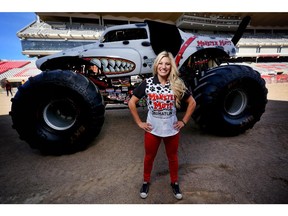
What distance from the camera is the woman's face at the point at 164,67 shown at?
1779 millimetres

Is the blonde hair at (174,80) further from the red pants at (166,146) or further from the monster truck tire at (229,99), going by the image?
the monster truck tire at (229,99)

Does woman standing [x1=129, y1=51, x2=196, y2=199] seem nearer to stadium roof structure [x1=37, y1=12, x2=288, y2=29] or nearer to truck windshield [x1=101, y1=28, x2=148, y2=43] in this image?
truck windshield [x1=101, y1=28, x2=148, y2=43]

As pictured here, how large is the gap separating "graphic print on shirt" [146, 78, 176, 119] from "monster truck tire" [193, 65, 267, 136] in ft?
4.63

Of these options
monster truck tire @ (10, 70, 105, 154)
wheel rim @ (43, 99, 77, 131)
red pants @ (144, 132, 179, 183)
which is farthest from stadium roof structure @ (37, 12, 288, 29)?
red pants @ (144, 132, 179, 183)

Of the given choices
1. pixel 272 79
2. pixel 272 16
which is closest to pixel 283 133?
pixel 272 79

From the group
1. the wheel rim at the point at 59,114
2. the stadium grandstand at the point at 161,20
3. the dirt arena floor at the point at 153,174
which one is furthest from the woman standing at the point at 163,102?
the stadium grandstand at the point at 161,20

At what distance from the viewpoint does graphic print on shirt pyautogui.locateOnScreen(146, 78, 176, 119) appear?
1830 millimetres

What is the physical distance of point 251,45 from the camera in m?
34.4

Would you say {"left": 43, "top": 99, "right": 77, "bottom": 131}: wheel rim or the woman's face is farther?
{"left": 43, "top": 99, "right": 77, "bottom": 131}: wheel rim

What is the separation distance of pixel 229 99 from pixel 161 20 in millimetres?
30017

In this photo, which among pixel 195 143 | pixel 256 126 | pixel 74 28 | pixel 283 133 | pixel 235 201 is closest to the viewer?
pixel 235 201

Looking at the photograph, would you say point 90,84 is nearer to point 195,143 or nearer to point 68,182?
point 68,182

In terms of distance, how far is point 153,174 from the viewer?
2.32 m
